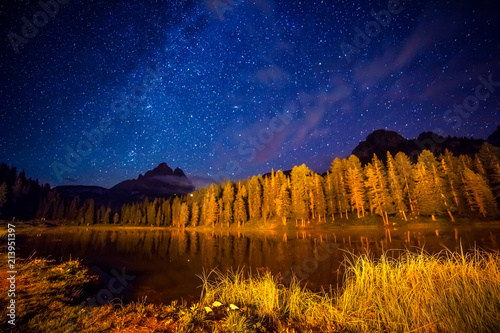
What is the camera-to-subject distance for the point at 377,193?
5216cm

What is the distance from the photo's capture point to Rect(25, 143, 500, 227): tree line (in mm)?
46594

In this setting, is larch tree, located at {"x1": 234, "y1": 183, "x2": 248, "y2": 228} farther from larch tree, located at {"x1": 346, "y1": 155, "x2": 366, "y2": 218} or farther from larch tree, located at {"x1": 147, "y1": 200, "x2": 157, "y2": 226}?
larch tree, located at {"x1": 147, "y1": 200, "x2": 157, "y2": 226}

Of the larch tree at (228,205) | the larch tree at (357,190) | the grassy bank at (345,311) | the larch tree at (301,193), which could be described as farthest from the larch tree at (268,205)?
the grassy bank at (345,311)

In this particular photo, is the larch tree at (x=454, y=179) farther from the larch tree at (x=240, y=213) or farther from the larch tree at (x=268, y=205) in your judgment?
the larch tree at (x=240, y=213)

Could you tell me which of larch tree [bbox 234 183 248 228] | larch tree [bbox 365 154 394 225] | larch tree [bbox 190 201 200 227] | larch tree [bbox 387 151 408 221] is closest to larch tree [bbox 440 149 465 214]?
larch tree [bbox 387 151 408 221]

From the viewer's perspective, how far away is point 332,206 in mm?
59906

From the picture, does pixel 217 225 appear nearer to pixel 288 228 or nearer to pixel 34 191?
pixel 288 228

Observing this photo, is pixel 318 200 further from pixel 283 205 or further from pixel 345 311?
pixel 345 311

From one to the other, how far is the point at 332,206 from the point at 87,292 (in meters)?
58.0

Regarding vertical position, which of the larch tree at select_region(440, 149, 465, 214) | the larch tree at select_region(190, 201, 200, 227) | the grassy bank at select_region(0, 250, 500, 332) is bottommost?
the grassy bank at select_region(0, 250, 500, 332)

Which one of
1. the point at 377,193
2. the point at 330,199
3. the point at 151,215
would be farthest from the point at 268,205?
the point at 151,215

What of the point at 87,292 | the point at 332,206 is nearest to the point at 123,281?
the point at 87,292

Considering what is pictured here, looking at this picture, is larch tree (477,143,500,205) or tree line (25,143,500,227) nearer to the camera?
tree line (25,143,500,227)

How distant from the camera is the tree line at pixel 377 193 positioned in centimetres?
4659
